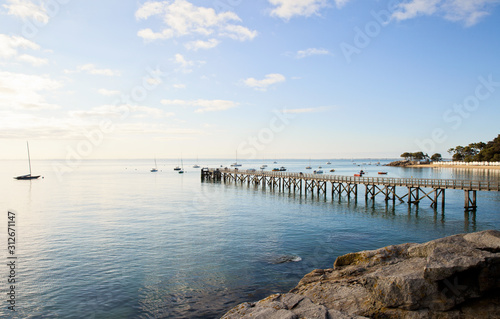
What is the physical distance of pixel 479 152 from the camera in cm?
14812

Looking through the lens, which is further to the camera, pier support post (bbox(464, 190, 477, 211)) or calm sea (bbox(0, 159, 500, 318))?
pier support post (bbox(464, 190, 477, 211))

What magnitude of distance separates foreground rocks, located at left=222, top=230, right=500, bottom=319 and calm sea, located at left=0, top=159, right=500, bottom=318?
5621 mm

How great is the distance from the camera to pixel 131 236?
27047mm

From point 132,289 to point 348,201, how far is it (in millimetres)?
37419

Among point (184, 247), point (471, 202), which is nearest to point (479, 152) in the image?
point (471, 202)

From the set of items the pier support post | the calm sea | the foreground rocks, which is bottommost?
the calm sea

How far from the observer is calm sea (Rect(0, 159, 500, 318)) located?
48.9 ft

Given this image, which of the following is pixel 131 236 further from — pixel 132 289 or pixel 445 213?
pixel 445 213

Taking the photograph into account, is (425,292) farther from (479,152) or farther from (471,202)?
(479,152)

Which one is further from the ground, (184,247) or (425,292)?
(425,292)

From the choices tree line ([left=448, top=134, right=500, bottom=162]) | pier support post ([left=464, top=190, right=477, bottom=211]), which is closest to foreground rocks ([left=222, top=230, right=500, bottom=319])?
pier support post ([left=464, top=190, right=477, bottom=211])

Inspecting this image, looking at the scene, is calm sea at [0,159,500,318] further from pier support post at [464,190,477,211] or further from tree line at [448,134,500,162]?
tree line at [448,134,500,162]

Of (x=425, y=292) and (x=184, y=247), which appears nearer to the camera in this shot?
(x=425, y=292)

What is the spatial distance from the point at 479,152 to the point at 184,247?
168 m
